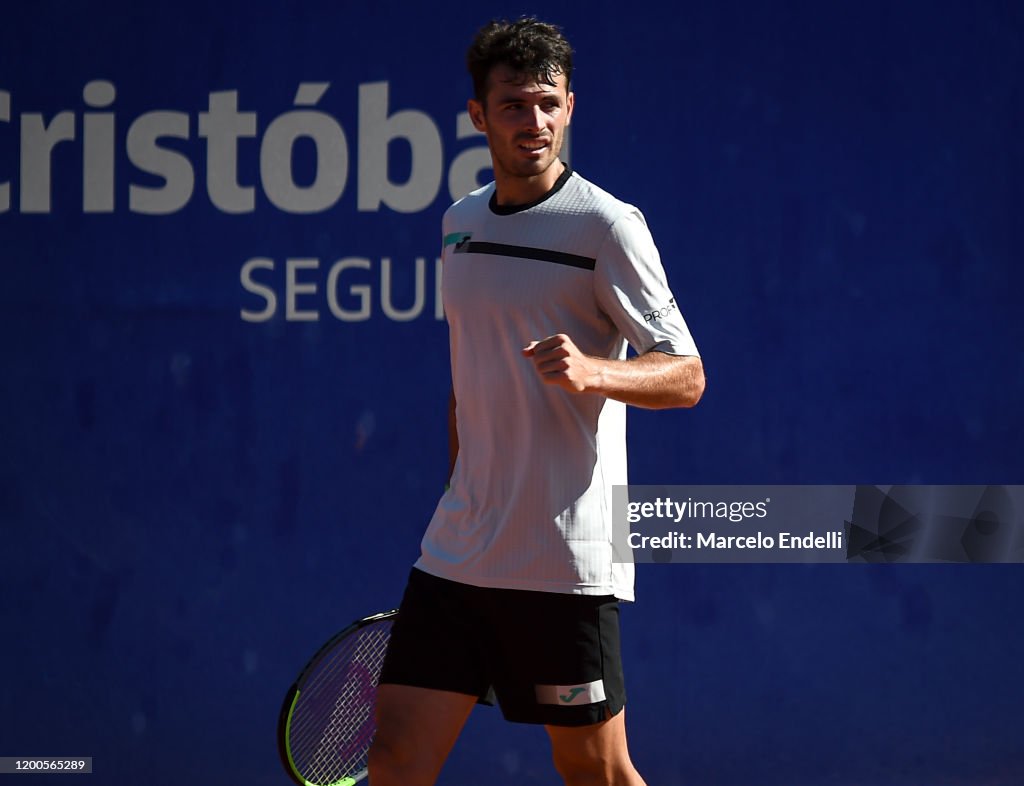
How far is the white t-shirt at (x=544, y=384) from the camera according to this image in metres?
2.73

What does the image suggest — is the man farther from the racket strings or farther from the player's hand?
the racket strings

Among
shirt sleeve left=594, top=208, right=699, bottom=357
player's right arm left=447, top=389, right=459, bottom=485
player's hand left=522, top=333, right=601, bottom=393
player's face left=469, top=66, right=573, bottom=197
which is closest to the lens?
player's hand left=522, top=333, right=601, bottom=393

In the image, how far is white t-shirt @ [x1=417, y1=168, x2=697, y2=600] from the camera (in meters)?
2.73

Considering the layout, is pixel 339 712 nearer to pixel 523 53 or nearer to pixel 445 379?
pixel 445 379

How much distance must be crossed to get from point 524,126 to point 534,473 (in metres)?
0.66

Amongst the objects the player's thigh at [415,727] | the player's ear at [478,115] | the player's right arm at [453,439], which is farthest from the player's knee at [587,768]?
the player's ear at [478,115]

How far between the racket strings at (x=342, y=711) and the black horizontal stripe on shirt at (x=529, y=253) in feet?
3.55

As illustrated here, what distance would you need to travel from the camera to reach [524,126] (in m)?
2.82

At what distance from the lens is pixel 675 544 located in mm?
4484

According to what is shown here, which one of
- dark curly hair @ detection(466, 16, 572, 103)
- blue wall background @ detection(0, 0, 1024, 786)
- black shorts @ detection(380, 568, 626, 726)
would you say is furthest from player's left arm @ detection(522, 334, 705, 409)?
blue wall background @ detection(0, 0, 1024, 786)

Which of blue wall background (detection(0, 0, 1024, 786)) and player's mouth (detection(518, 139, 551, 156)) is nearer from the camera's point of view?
player's mouth (detection(518, 139, 551, 156))

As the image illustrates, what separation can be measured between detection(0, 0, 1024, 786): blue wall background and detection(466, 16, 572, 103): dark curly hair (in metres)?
1.61

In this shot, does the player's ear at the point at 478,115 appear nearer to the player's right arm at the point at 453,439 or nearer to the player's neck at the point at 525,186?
the player's neck at the point at 525,186

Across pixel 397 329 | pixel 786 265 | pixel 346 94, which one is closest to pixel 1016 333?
pixel 786 265
